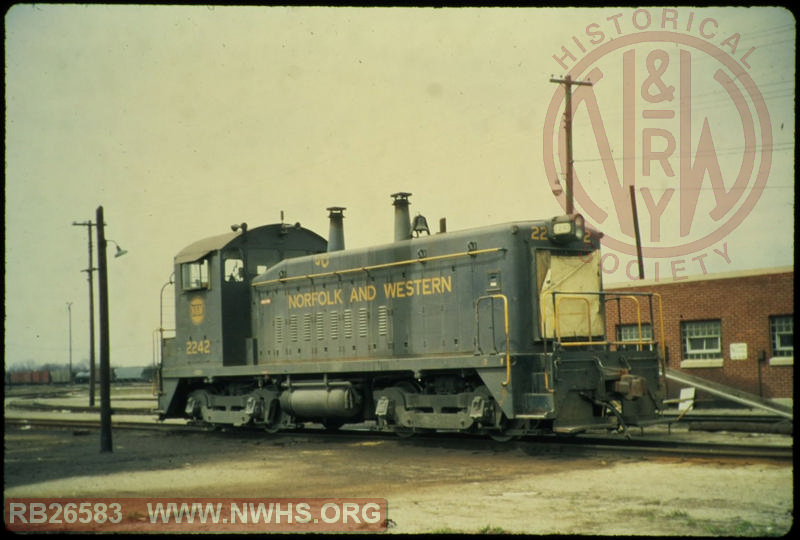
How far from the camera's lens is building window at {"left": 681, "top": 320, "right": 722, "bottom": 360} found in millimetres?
25109

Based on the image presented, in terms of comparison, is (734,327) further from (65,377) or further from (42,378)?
(42,378)

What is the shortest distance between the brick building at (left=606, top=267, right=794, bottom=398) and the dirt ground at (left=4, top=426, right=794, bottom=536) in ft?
40.5

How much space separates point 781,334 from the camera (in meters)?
23.7

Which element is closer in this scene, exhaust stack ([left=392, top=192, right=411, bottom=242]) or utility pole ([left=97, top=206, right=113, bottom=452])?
utility pole ([left=97, top=206, right=113, bottom=452])

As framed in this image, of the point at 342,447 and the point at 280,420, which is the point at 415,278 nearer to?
the point at 342,447

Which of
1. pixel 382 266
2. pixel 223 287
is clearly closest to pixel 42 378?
pixel 223 287

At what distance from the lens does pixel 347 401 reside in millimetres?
14453

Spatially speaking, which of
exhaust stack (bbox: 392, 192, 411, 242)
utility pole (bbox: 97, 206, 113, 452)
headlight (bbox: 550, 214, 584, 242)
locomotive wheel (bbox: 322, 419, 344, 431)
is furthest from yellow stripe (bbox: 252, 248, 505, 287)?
utility pole (bbox: 97, 206, 113, 452)

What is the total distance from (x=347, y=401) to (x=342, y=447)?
3.81 feet

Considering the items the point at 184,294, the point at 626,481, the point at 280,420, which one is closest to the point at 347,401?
the point at 280,420

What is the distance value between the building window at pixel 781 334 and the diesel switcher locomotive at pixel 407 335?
11214 mm

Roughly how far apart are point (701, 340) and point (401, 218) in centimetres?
1481

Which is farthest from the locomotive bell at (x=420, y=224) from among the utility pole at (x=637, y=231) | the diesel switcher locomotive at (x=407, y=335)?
the utility pole at (x=637, y=231)

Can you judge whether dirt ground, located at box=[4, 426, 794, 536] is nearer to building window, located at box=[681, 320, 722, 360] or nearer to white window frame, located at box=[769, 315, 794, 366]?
white window frame, located at box=[769, 315, 794, 366]
